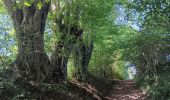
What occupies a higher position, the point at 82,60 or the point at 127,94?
the point at 82,60

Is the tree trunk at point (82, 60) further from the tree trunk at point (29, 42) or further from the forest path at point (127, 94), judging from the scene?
the tree trunk at point (29, 42)

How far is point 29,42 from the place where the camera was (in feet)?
38.8

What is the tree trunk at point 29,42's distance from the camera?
11631mm

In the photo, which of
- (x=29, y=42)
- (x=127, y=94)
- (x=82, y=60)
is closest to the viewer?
(x=29, y=42)

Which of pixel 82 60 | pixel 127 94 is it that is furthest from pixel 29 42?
pixel 82 60

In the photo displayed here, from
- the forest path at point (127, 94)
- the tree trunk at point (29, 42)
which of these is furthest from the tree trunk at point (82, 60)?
the tree trunk at point (29, 42)

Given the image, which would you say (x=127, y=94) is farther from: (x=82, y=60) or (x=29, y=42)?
(x=29, y=42)

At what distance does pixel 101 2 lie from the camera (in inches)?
662

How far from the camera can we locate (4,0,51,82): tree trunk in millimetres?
11631

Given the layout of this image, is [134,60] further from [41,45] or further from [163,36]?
[41,45]

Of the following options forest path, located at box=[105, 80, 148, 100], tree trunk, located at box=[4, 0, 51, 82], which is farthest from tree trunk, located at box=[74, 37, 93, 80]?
tree trunk, located at box=[4, 0, 51, 82]

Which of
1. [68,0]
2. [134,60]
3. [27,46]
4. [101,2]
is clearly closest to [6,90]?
[27,46]

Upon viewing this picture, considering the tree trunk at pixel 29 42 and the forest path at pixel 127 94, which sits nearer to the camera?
the tree trunk at pixel 29 42

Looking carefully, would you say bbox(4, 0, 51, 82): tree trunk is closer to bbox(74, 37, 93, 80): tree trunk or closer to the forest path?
the forest path
